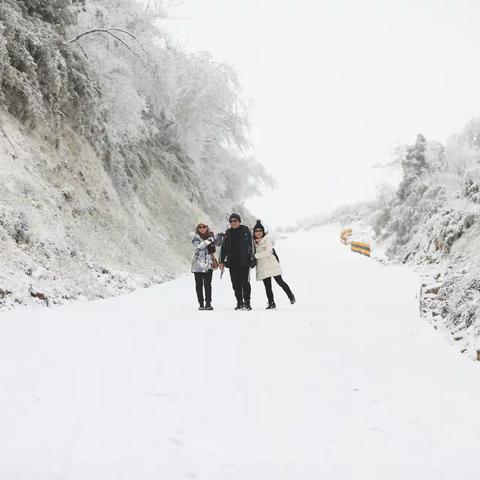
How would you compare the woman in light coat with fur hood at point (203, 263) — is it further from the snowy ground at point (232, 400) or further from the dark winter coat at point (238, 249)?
the snowy ground at point (232, 400)

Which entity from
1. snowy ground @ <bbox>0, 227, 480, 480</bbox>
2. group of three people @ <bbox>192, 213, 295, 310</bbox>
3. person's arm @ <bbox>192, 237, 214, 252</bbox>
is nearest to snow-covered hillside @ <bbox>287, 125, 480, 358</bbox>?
snowy ground @ <bbox>0, 227, 480, 480</bbox>

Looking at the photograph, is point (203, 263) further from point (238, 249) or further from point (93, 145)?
point (93, 145)

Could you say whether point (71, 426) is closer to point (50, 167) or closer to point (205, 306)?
point (205, 306)

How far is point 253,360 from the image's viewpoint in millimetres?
6074

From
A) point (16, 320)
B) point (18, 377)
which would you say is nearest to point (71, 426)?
point (18, 377)

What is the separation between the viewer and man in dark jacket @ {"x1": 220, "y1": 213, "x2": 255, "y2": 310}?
1042cm

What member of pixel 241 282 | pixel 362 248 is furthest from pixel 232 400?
pixel 362 248

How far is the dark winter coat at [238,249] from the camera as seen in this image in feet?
34.3

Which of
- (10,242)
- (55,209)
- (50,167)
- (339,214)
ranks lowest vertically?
(10,242)

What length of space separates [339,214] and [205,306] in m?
68.9

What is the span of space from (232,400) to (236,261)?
19.3ft

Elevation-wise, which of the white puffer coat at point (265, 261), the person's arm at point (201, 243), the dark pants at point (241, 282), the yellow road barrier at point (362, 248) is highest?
the yellow road barrier at point (362, 248)

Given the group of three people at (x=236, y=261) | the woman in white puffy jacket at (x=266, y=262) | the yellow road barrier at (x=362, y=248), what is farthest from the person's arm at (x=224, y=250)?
the yellow road barrier at (x=362, y=248)

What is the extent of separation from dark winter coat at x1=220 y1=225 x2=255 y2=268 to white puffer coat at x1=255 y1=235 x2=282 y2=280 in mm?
258
